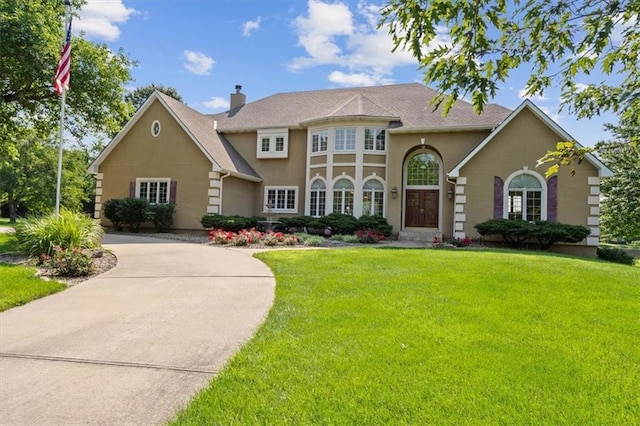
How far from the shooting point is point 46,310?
20.1ft

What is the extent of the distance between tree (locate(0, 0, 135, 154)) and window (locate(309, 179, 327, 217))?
9.92 metres

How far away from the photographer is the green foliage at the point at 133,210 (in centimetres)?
1891

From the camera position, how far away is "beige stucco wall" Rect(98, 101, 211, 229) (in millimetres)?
19594

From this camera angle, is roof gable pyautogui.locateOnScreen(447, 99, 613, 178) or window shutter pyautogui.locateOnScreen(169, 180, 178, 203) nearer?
roof gable pyautogui.locateOnScreen(447, 99, 613, 178)

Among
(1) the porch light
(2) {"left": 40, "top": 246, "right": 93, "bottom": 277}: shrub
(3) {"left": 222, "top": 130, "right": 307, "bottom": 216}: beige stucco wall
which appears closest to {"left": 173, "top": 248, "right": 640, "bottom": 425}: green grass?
(2) {"left": 40, "top": 246, "right": 93, "bottom": 277}: shrub

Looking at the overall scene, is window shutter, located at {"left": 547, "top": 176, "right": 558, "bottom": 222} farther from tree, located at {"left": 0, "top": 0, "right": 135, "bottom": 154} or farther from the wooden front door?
tree, located at {"left": 0, "top": 0, "right": 135, "bottom": 154}

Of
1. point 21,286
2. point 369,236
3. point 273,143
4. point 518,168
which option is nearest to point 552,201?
point 518,168

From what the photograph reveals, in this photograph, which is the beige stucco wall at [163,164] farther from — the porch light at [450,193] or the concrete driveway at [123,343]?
the porch light at [450,193]

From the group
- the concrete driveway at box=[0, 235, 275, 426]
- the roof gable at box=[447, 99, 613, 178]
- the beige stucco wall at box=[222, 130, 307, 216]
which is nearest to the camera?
the concrete driveway at box=[0, 235, 275, 426]

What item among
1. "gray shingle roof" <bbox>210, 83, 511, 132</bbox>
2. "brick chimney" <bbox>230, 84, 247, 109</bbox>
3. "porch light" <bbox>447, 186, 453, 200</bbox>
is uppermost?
"brick chimney" <bbox>230, 84, 247, 109</bbox>

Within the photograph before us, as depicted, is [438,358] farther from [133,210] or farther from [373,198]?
[133,210]

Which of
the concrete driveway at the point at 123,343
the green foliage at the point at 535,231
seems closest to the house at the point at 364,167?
the green foliage at the point at 535,231

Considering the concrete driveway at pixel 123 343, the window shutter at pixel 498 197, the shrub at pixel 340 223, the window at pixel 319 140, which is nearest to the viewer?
the concrete driveway at pixel 123 343

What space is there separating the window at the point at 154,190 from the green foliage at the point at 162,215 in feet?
3.53
